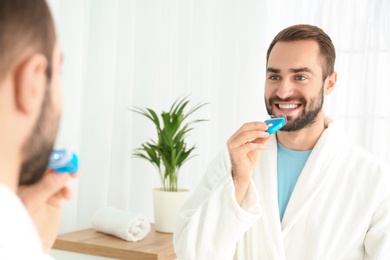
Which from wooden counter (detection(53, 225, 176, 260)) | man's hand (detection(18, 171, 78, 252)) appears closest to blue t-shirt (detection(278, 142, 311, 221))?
wooden counter (detection(53, 225, 176, 260))

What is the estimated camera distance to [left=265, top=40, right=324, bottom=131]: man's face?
201cm

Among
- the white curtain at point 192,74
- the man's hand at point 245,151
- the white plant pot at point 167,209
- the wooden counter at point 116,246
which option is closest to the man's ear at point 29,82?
the man's hand at point 245,151

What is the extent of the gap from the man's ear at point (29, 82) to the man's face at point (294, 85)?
1.48 metres

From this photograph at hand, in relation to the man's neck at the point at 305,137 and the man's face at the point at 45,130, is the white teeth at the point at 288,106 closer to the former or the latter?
the man's neck at the point at 305,137

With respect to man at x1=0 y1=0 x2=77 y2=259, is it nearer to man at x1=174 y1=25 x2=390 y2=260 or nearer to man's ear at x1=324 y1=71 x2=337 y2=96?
man at x1=174 y1=25 x2=390 y2=260

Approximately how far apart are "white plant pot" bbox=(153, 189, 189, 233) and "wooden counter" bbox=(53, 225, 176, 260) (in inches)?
4.4

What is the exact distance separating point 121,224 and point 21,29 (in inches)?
93.3

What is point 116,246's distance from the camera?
8.86 ft

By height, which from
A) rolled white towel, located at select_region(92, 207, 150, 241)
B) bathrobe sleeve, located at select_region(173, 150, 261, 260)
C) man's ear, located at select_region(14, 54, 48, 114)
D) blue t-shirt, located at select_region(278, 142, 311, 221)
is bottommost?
rolled white towel, located at select_region(92, 207, 150, 241)

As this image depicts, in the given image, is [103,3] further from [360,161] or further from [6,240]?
[6,240]

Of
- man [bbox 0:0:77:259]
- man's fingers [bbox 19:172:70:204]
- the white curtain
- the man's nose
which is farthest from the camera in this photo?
the white curtain

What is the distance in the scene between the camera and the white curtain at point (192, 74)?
334 cm

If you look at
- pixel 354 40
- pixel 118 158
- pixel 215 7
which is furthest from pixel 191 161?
pixel 354 40

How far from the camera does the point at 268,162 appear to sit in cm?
210
